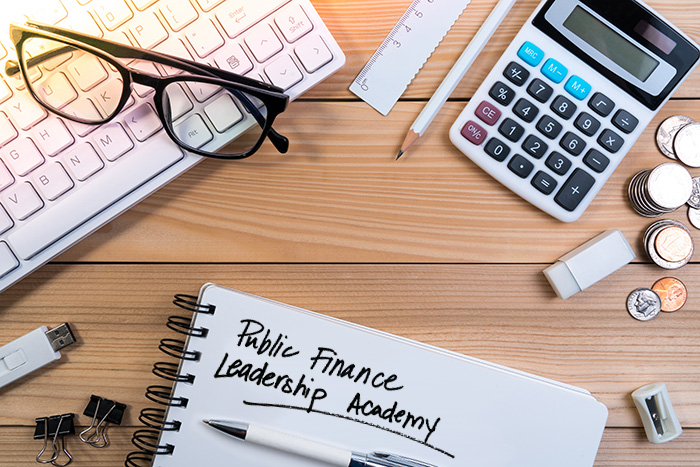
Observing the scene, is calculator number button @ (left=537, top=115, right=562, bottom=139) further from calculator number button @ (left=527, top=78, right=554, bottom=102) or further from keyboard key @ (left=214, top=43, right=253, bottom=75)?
keyboard key @ (left=214, top=43, right=253, bottom=75)

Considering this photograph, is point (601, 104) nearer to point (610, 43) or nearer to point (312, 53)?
point (610, 43)

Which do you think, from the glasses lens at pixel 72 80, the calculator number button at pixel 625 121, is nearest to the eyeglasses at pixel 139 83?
the glasses lens at pixel 72 80

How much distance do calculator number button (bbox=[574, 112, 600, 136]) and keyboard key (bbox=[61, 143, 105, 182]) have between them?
44 centimetres

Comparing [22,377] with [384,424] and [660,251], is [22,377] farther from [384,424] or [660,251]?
[660,251]

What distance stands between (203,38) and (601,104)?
37 centimetres

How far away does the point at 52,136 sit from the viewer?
43 cm

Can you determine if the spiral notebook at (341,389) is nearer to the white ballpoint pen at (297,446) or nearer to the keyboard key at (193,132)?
the white ballpoint pen at (297,446)

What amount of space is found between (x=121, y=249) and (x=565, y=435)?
470 mm

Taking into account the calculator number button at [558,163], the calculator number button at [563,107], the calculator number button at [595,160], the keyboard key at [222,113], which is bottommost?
the calculator number button at [595,160]

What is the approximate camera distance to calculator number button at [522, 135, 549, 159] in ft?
1.55

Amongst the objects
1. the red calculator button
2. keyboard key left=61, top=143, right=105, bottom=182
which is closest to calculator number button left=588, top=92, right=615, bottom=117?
the red calculator button

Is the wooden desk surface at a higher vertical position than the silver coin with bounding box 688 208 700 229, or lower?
higher

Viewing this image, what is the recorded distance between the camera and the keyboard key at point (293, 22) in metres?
0.43

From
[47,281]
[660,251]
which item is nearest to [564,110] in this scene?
[660,251]
